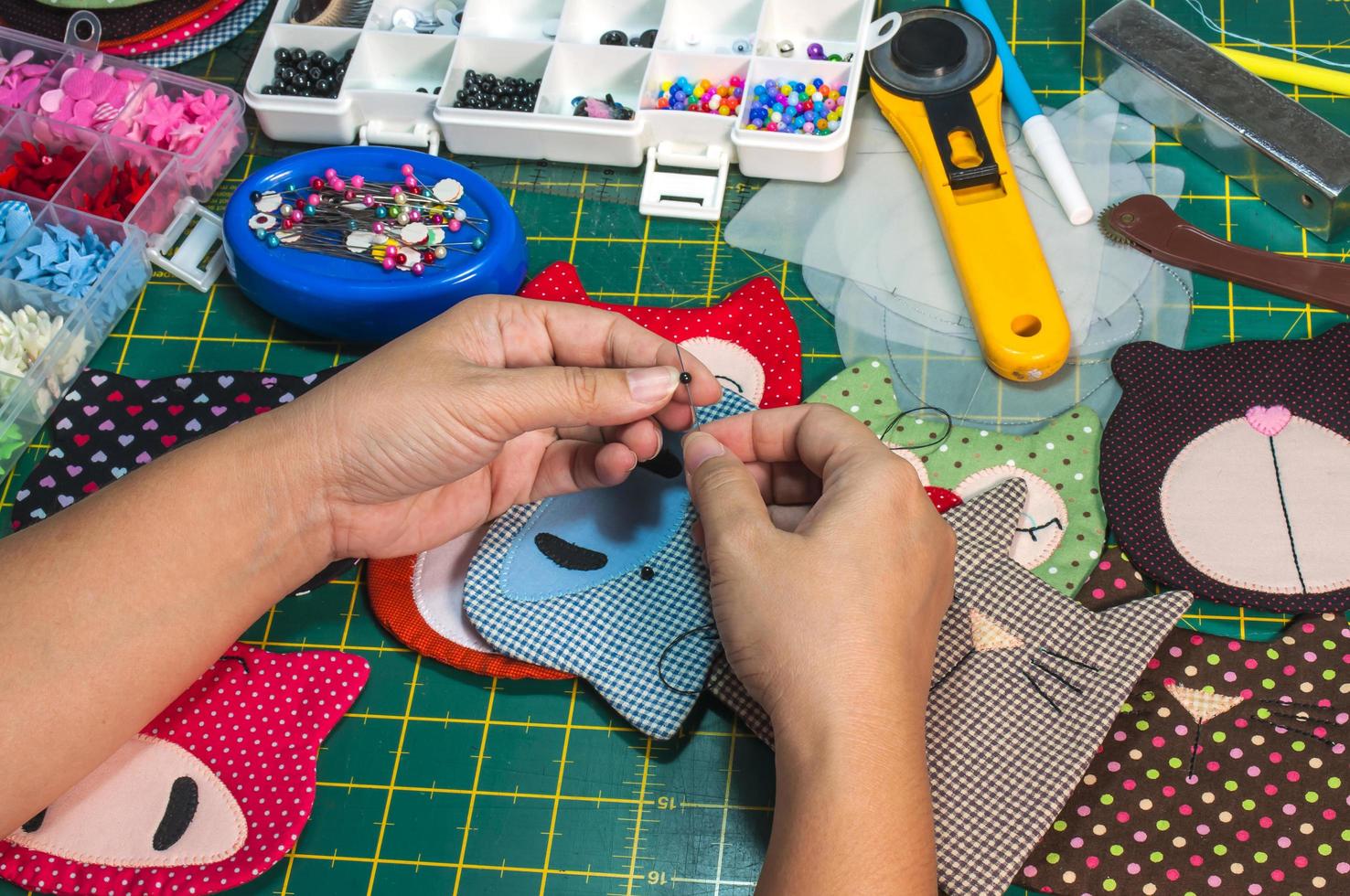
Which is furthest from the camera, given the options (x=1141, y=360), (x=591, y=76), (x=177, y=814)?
(x=591, y=76)

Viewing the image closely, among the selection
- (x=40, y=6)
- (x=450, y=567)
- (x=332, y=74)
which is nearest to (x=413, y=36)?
(x=332, y=74)

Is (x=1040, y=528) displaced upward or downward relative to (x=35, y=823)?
upward

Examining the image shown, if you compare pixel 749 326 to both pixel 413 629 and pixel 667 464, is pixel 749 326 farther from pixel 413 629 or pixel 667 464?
pixel 413 629

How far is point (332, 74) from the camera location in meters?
3.10

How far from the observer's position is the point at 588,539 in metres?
2.53

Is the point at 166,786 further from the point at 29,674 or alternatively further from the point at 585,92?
the point at 585,92

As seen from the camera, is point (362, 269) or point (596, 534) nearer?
point (596, 534)

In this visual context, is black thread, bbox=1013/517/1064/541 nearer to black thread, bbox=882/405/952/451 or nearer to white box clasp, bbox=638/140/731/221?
black thread, bbox=882/405/952/451

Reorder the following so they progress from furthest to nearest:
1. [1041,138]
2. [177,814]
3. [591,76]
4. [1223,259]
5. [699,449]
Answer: [591,76], [1041,138], [1223,259], [177,814], [699,449]

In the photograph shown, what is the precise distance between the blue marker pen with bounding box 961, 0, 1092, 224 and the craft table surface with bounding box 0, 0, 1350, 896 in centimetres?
28

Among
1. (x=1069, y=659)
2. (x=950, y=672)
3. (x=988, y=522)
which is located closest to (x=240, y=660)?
(x=950, y=672)

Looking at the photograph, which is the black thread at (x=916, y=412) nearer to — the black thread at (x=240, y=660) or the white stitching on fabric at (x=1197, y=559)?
the white stitching on fabric at (x=1197, y=559)

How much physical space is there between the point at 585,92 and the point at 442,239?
572 mm

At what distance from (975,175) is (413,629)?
150 centimetres
